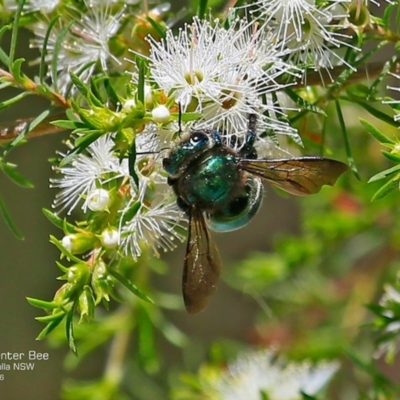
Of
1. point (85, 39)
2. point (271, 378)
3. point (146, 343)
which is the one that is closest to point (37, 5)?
point (85, 39)

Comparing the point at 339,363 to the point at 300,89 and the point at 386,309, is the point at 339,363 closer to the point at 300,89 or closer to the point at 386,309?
the point at 386,309

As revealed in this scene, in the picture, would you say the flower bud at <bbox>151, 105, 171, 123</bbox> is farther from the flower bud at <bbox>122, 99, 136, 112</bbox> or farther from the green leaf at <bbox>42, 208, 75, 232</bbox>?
the green leaf at <bbox>42, 208, 75, 232</bbox>

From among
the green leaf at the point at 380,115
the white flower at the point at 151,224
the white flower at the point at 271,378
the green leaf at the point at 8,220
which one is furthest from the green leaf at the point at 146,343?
the green leaf at the point at 380,115

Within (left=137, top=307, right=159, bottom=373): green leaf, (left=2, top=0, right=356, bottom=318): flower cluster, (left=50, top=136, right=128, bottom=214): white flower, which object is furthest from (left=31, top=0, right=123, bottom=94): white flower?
Answer: (left=137, top=307, right=159, bottom=373): green leaf

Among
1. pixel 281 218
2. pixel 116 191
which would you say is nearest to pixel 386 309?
pixel 116 191

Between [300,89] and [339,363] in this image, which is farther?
[339,363]

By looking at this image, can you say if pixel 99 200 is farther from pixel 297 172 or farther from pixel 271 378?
pixel 271 378
